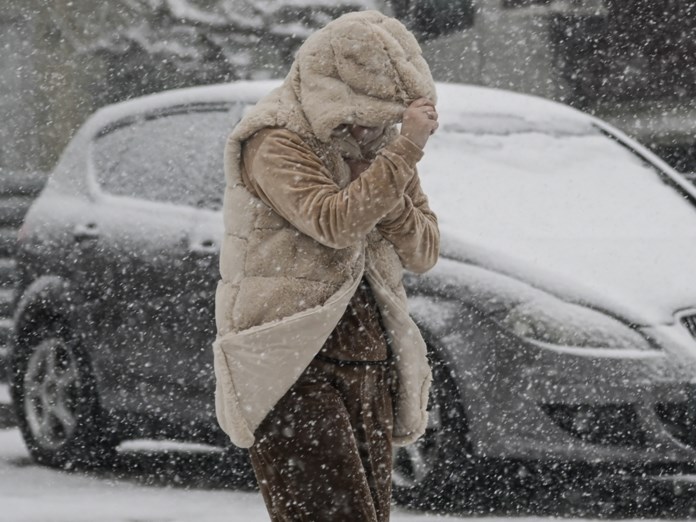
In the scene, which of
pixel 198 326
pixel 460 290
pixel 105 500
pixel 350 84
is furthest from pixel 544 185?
pixel 350 84

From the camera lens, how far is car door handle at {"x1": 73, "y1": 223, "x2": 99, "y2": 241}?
5.16m

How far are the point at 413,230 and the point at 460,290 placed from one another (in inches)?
77.1

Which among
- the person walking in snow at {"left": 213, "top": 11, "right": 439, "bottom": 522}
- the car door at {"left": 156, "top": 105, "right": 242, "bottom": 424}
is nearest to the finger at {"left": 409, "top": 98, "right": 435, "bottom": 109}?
the person walking in snow at {"left": 213, "top": 11, "right": 439, "bottom": 522}

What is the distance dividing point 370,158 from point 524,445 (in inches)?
82.2

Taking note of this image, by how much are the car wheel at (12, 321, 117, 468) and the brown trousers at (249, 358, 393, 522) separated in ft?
8.62

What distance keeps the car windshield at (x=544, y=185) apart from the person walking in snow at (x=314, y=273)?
2.18m

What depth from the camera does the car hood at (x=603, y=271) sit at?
4648 millimetres

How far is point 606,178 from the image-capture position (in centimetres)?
527

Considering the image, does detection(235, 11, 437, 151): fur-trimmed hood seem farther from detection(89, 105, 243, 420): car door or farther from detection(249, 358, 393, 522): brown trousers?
detection(89, 105, 243, 420): car door

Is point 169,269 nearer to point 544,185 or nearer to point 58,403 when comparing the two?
point 58,403

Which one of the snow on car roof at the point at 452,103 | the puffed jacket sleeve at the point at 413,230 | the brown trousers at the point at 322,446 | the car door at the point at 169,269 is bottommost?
the car door at the point at 169,269

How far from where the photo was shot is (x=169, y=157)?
523cm

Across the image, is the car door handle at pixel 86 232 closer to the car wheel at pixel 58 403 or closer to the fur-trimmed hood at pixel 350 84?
the car wheel at pixel 58 403

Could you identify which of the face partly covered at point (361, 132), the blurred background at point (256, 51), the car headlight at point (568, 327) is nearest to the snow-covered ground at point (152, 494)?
the car headlight at point (568, 327)
